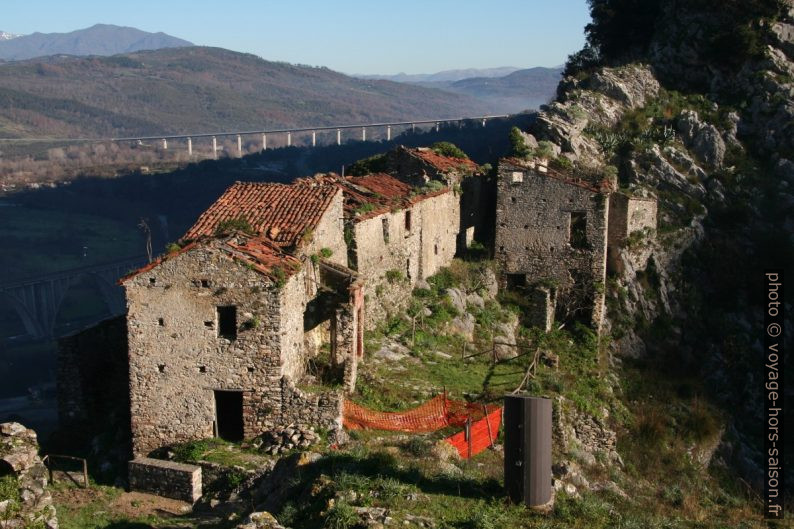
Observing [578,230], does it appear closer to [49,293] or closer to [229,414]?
[229,414]

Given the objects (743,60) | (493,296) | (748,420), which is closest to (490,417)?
(493,296)

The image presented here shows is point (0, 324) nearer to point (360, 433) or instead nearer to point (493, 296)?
point (493, 296)

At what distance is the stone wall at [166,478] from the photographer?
16.8 m

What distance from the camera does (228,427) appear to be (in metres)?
18.8

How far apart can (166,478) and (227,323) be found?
327cm

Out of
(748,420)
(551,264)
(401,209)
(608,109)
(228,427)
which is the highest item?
(608,109)

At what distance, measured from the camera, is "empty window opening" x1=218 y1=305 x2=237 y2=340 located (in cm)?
1778

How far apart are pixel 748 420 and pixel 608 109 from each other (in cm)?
1536

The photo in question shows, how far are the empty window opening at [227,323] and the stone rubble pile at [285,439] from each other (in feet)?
7.03

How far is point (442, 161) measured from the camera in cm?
3122

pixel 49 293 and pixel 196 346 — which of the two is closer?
pixel 196 346

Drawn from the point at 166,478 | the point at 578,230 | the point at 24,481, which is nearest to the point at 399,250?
the point at 578,230

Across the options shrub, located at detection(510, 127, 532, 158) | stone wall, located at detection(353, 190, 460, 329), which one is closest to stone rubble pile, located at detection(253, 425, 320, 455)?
stone wall, located at detection(353, 190, 460, 329)

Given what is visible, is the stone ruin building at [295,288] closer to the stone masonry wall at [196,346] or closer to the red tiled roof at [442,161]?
the stone masonry wall at [196,346]
